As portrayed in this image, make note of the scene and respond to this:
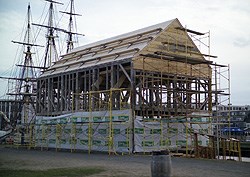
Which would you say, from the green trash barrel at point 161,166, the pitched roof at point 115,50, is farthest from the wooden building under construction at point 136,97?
the green trash barrel at point 161,166

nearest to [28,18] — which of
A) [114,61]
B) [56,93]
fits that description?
[56,93]

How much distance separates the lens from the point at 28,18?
2896 inches

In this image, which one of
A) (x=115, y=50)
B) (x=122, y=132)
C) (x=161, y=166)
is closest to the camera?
(x=161, y=166)

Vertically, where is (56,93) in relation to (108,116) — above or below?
above

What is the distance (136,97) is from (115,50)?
19.4ft

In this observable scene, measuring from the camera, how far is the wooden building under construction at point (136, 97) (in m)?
24.1

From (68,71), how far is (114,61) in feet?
23.2

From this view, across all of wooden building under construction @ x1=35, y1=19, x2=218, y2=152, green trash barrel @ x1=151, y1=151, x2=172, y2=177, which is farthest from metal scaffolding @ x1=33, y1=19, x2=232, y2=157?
green trash barrel @ x1=151, y1=151, x2=172, y2=177

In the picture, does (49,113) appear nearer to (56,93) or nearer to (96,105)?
(56,93)

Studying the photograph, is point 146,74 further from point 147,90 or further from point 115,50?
point 115,50

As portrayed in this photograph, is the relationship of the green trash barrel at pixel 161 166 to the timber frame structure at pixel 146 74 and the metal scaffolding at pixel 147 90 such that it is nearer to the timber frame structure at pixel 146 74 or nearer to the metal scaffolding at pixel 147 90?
the metal scaffolding at pixel 147 90

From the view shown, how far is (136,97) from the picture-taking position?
25156 millimetres

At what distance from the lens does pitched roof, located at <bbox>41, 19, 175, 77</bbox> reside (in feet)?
88.5

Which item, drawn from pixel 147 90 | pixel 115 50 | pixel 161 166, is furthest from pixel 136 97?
pixel 161 166
